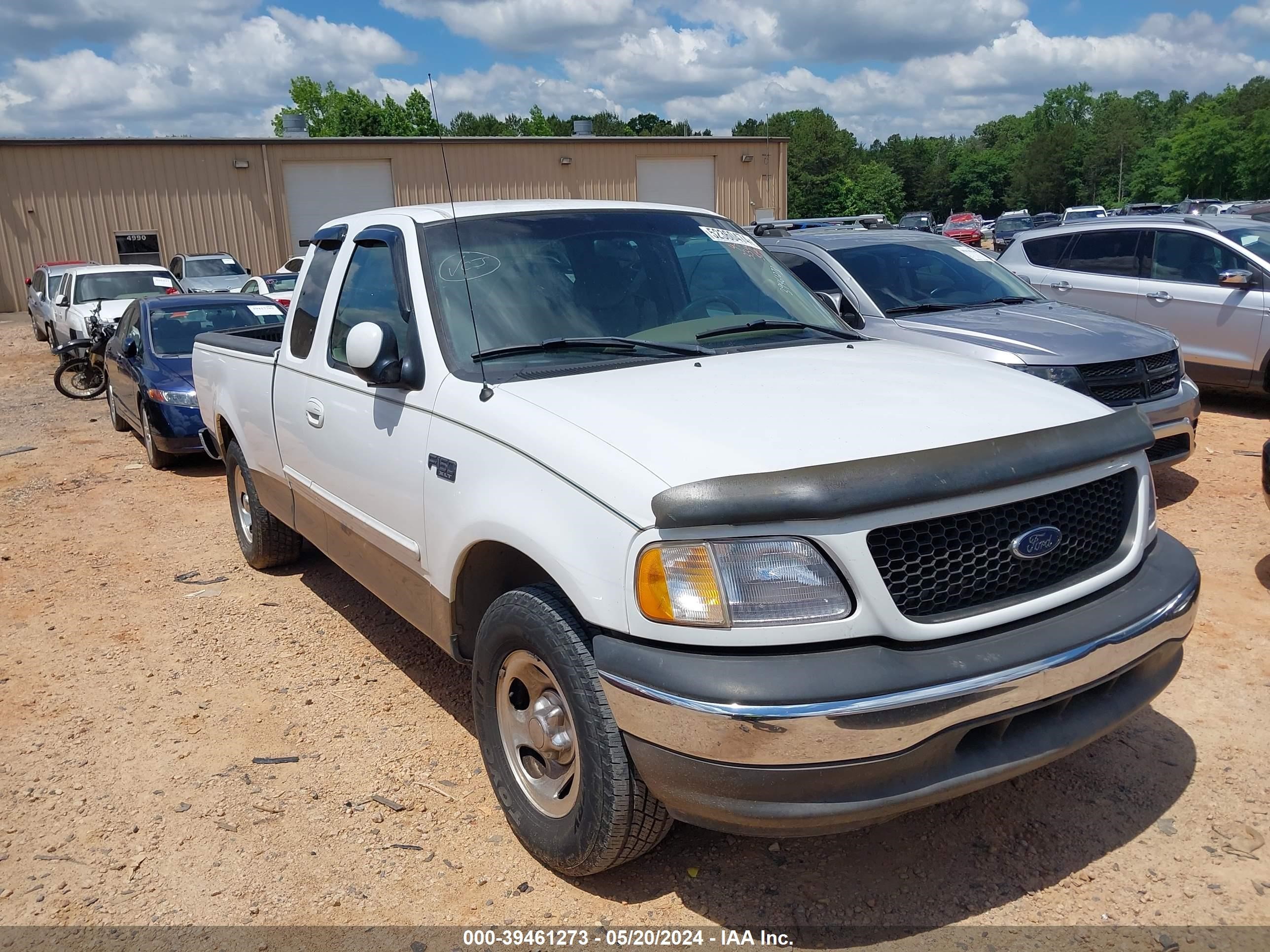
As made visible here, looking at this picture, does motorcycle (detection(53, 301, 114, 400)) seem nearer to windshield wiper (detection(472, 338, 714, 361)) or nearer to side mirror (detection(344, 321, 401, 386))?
side mirror (detection(344, 321, 401, 386))

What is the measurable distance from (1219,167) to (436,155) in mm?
79956

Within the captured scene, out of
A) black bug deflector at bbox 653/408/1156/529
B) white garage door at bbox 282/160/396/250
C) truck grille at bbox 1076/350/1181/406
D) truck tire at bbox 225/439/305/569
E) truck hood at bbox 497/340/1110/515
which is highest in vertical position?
white garage door at bbox 282/160/396/250

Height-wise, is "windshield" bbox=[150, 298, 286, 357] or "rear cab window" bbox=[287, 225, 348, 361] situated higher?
"rear cab window" bbox=[287, 225, 348, 361]

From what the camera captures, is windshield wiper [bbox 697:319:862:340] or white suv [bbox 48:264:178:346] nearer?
windshield wiper [bbox 697:319:862:340]

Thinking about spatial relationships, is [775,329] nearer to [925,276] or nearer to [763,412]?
[763,412]

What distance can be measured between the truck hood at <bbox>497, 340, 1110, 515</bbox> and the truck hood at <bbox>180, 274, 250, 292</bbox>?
20.7 metres

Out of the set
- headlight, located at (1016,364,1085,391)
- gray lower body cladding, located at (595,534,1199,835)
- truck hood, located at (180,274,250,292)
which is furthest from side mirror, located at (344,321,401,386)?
truck hood, located at (180,274,250,292)

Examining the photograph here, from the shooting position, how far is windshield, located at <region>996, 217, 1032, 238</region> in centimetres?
4378

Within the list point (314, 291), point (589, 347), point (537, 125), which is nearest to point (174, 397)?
point (314, 291)

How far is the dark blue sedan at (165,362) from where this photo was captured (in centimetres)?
902

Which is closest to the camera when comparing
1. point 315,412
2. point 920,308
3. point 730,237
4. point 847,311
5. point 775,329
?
point 775,329

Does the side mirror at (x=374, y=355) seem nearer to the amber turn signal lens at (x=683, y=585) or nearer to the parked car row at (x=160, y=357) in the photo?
the amber turn signal lens at (x=683, y=585)

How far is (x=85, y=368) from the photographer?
13867 millimetres

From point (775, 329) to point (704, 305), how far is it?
29cm
